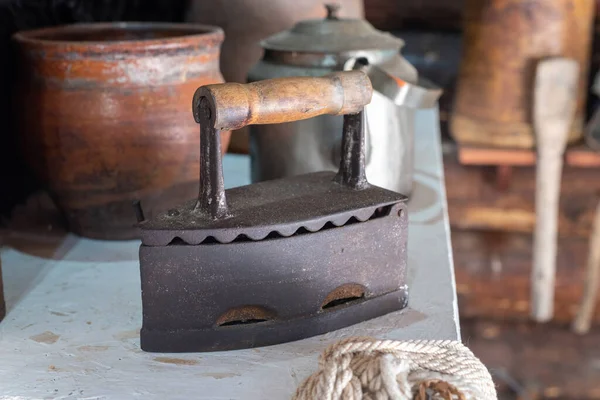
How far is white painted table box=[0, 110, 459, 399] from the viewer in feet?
2.16

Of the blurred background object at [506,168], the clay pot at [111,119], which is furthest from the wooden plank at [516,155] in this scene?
the clay pot at [111,119]

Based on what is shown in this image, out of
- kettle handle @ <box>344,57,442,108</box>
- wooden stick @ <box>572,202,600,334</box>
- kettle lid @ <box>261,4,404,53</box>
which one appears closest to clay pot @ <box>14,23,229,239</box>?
kettle lid @ <box>261,4,404,53</box>

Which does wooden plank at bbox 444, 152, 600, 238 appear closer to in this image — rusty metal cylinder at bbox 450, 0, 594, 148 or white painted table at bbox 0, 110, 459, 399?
rusty metal cylinder at bbox 450, 0, 594, 148

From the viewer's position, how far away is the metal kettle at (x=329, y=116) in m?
1.03

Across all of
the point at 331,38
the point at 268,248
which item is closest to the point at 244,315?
the point at 268,248

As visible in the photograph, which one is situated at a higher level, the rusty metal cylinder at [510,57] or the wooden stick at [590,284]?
the rusty metal cylinder at [510,57]

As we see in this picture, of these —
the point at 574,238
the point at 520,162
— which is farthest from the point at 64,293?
the point at 574,238

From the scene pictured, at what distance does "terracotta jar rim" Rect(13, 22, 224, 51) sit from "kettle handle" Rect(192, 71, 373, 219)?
242mm

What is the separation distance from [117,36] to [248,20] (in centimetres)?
33

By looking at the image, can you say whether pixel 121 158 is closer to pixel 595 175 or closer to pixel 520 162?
pixel 520 162

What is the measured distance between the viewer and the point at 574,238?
2074 millimetres

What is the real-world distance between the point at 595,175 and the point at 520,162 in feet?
1.21

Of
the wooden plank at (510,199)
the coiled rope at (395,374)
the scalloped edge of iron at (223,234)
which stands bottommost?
the wooden plank at (510,199)

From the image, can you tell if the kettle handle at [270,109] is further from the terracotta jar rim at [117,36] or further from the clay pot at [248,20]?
the clay pot at [248,20]
